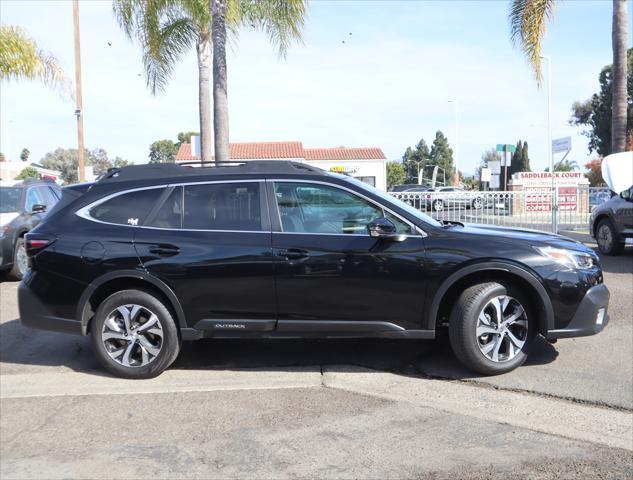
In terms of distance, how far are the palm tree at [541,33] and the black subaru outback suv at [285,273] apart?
9824mm

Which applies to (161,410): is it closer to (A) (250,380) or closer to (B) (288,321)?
(A) (250,380)

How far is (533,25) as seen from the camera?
13789 millimetres

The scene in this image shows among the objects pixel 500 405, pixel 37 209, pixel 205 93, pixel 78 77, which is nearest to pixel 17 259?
pixel 37 209

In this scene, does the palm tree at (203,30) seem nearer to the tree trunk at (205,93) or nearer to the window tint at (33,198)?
the tree trunk at (205,93)

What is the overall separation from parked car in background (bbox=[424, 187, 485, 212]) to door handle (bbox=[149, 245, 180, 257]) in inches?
457

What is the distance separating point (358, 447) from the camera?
3906mm

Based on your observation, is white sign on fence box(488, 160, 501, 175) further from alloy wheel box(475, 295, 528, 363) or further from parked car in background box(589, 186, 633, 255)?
alloy wheel box(475, 295, 528, 363)

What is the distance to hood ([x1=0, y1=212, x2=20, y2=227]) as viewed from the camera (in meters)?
9.73

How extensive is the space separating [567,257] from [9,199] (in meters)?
8.93

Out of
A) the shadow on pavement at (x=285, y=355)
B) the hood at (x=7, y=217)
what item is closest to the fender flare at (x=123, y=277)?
the shadow on pavement at (x=285, y=355)

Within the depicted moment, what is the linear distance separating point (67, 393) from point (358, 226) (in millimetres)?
2786

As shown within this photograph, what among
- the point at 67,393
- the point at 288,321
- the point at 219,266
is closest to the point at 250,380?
the point at 288,321

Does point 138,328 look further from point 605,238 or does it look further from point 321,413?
point 605,238

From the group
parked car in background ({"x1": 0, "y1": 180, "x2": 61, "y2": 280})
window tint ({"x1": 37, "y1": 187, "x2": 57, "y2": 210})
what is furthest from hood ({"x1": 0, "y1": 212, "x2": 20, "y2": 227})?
window tint ({"x1": 37, "y1": 187, "x2": 57, "y2": 210})
